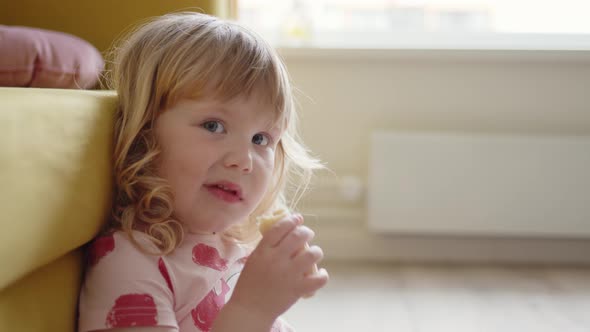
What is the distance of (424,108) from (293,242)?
155cm

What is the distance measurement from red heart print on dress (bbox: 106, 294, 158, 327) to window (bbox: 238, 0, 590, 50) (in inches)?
68.0

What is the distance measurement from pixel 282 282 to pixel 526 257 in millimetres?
1697

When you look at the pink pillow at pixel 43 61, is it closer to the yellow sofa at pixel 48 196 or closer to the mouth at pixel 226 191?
the yellow sofa at pixel 48 196

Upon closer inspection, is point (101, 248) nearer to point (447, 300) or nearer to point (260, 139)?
point (260, 139)

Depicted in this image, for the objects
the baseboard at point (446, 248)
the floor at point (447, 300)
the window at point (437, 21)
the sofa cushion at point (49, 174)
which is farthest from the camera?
the window at point (437, 21)

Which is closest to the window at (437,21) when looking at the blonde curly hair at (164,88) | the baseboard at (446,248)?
the baseboard at (446,248)

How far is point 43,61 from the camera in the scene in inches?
38.0

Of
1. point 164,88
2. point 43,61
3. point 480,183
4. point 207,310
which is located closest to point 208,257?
point 207,310

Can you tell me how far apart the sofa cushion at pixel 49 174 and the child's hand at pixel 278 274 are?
0.18m

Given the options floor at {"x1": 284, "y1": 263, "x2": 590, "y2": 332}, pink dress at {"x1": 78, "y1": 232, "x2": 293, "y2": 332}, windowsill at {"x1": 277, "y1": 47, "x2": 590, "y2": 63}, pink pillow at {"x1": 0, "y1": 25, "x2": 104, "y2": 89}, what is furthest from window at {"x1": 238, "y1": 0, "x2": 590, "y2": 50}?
pink dress at {"x1": 78, "y1": 232, "x2": 293, "y2": 332}

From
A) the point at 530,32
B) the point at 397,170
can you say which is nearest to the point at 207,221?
the point at 397,170

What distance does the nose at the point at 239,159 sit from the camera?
0.84 meters

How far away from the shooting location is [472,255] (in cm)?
228

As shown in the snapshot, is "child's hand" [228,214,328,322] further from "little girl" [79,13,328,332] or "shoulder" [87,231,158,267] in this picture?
"shoulder" [87,231,158,267]
